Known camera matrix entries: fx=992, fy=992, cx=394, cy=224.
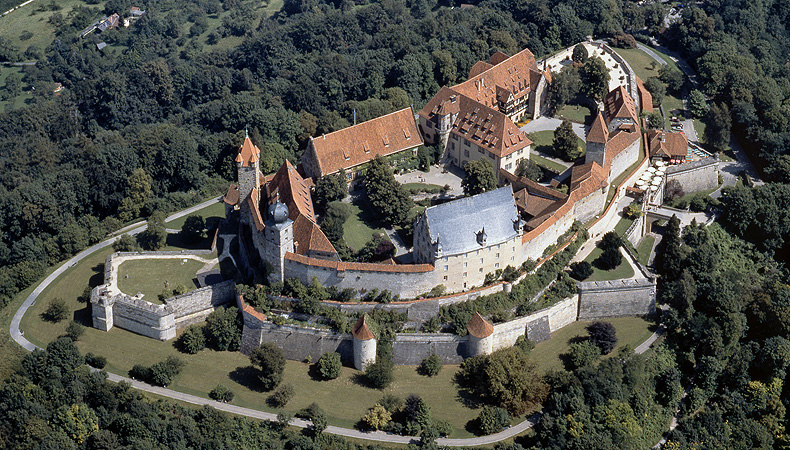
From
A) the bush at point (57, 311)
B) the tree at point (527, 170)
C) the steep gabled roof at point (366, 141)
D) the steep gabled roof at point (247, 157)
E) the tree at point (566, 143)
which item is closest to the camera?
the bush at point (57, 311)

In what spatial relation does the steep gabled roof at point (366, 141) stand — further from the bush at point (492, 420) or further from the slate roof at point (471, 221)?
the bush at point (492, 420)

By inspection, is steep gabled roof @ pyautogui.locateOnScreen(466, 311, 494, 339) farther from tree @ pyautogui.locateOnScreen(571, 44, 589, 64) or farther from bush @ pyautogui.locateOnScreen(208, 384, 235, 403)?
tree @ pyautogui.locateOnScreen(571, 44, 589, 64)

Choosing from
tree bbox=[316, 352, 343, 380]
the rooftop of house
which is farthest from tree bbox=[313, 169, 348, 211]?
the rooftop of house

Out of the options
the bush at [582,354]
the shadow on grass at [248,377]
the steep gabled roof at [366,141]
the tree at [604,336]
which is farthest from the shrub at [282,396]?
the tree at [604,336]

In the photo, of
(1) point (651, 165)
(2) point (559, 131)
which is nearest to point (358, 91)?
(2) point (559, 131)

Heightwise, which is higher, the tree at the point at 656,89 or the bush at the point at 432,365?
the tree at the point at 656,89

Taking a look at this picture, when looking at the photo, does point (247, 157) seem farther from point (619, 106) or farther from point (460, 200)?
point (619, 106)

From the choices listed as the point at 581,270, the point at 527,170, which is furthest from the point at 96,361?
the point at 527,170

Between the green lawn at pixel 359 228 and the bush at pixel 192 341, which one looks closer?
the bush at pixel 192 341

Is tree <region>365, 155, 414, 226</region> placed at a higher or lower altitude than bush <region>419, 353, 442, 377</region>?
higher
